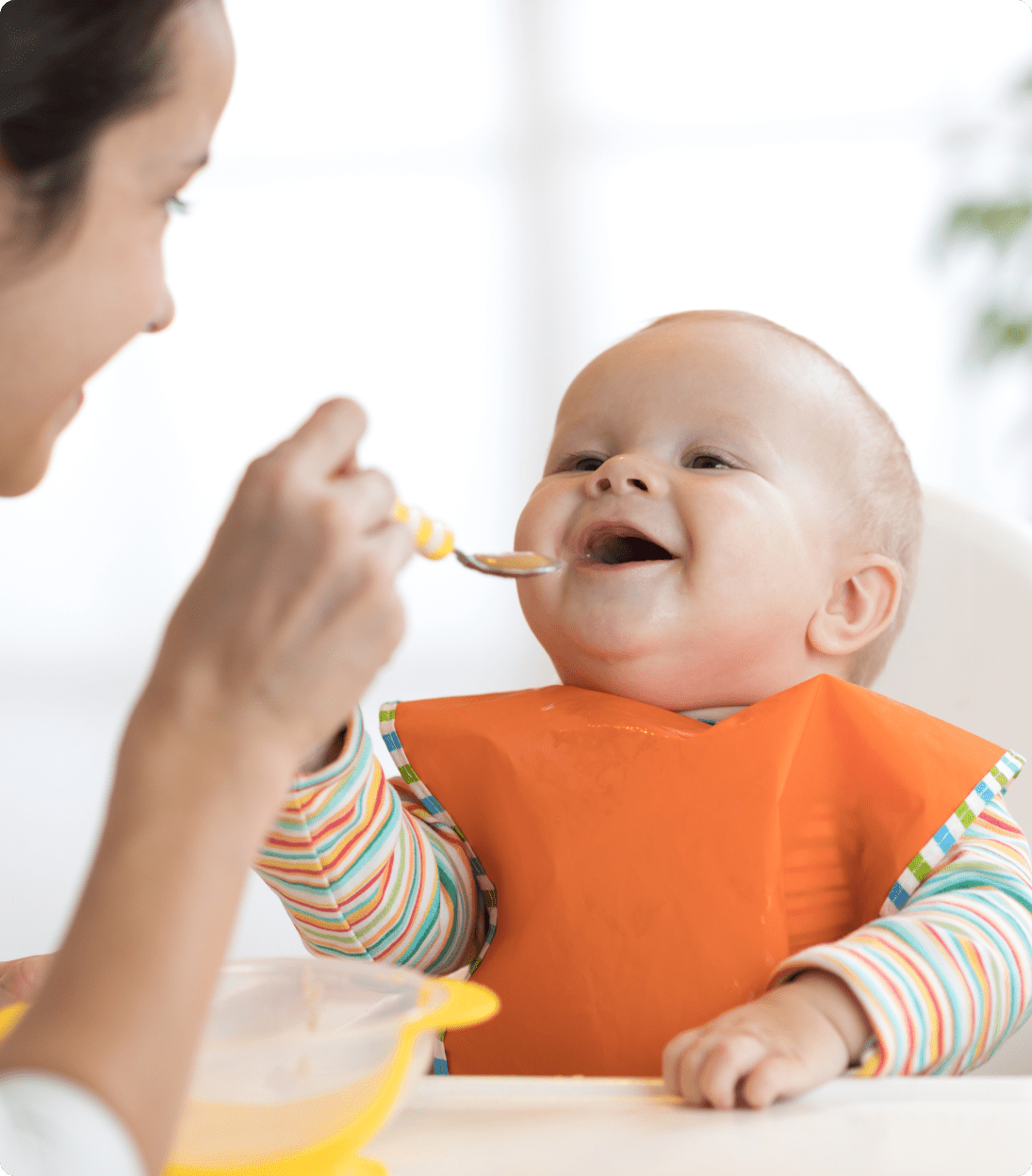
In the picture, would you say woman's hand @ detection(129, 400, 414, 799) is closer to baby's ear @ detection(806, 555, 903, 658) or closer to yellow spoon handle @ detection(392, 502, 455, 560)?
yellow spoon handle @ detection(392, 502, 455, 560)

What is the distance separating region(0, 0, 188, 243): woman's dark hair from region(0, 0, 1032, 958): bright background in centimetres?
225

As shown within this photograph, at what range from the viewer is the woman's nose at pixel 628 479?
96 cm

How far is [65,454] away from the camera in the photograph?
3248mm

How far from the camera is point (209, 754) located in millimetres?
420

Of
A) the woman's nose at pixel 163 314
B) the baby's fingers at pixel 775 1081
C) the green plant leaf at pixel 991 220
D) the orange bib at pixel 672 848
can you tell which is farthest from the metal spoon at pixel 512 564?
the green plant leaf at pixel 991 220

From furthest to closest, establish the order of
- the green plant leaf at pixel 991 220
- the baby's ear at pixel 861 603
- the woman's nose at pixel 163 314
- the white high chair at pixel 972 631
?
the green plant leaf at pixel 991 220 < the white high chair at pixel 972 631 < the baby's ear at pixel 861 603 < the woman's nose at pixel 163 314

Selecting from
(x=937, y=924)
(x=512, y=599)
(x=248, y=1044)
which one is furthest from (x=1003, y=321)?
(x=248, y=1044)

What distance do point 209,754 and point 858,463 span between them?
0.79 meters

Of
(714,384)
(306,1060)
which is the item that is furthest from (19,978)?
(714,384)

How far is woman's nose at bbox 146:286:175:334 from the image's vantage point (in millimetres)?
794

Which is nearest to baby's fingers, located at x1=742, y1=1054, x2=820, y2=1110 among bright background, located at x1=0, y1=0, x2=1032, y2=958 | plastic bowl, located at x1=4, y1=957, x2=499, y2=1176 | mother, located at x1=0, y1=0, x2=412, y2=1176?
plastic bowl, located at x1=4, y1=957, x2=499, y2=1176

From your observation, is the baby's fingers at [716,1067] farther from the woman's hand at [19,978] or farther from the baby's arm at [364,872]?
the woman's hand at [19,978]

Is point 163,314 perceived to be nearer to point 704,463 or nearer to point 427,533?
point 427,533

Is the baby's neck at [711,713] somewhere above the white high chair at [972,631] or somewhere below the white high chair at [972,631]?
below
